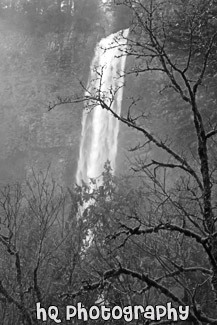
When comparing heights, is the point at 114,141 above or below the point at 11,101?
below

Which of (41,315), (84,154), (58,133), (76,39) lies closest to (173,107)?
(84,154)

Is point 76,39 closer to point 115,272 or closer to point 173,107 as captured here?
point 173,107

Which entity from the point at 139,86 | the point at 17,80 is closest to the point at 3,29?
the point at 17,80

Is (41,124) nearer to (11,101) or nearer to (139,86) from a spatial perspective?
(11,101)

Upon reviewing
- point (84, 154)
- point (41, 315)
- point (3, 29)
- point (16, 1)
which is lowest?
point (41, 315)

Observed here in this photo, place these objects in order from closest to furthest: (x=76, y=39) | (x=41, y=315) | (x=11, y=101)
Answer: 1. (x=41, y=315)
2. (x=11, y=101)
3. (x=76, y=39)

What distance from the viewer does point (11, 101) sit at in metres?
24.7

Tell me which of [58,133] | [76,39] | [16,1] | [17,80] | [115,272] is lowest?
[115,272]

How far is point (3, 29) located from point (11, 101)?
22.7 ft

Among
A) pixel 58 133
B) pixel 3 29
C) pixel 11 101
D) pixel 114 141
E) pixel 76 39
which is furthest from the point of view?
pixel 3 29

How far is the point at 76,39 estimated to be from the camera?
26531mm

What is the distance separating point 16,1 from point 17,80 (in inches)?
296

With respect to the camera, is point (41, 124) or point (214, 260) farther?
point (41, 124)

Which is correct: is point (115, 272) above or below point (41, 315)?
above
